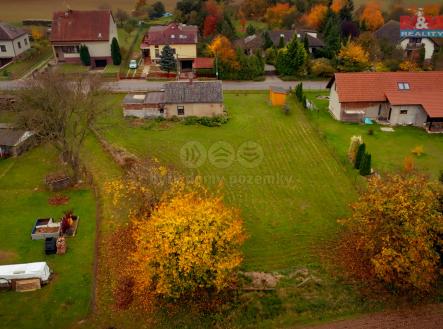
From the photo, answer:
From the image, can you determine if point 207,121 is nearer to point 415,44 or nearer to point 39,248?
point 39,248

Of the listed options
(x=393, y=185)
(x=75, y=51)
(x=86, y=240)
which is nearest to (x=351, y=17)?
(x=75, y=51)

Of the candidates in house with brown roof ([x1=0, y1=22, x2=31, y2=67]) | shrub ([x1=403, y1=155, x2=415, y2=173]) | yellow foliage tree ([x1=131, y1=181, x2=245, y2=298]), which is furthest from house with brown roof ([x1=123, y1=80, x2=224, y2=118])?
house with brown roof ([x1=0, y1=22, x2=31, y2=67])

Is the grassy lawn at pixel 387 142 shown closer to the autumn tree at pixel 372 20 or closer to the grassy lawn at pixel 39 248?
the grassy lawn at pixel 39 248

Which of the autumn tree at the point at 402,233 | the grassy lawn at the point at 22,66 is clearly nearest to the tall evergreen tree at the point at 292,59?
the grassy lawn at the point at 22,66

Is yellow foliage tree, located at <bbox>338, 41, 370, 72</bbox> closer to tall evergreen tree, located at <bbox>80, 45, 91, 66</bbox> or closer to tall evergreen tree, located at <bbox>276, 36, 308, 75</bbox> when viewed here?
tall evergreen tree, located at <bbox>276, 36, 308, 75</bbox>

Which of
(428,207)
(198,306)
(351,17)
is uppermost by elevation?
(351,17)

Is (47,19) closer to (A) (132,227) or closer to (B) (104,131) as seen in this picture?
(B) (104,131)

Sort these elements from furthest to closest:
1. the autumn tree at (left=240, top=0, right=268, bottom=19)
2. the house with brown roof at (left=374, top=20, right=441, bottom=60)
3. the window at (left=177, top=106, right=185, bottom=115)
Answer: the autumn tree at (left=240, top=0, right=268, bottom=19) < the house with brown roof at (left=374, top=20, right=441, bottom=60) < the window at (left=177, top=106, right=185, bottom=115)
